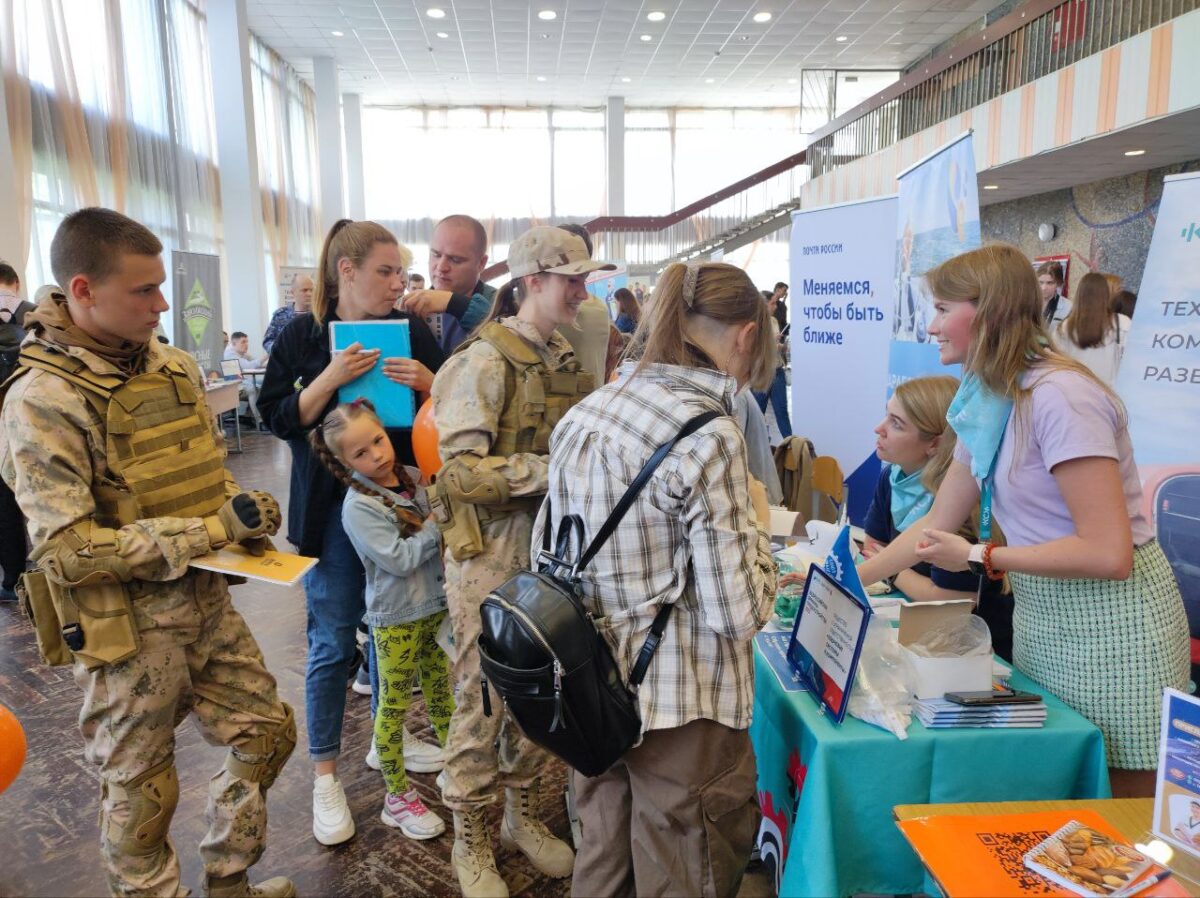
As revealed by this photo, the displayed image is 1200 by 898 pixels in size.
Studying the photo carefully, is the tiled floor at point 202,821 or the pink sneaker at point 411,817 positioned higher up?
the pink sneaker at point 411,817

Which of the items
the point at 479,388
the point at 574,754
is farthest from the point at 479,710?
the point at 479,388

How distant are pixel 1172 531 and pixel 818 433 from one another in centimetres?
207

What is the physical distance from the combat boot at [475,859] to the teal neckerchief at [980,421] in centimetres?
155

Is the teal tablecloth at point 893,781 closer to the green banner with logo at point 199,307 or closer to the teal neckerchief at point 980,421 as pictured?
the teal neckerchief at point 980,421

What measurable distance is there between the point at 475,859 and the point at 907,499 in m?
1.62

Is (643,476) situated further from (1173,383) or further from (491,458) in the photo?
(1173,383)

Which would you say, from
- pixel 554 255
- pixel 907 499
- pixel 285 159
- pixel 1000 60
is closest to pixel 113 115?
pixel 285 159

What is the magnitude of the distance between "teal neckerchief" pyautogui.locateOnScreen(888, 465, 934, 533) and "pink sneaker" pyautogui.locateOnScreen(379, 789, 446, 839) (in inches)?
67.6

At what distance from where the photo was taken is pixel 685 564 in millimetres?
1401

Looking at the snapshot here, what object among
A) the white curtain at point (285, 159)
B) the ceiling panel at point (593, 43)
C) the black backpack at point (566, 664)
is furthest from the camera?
the white curtain at point (285, 159)

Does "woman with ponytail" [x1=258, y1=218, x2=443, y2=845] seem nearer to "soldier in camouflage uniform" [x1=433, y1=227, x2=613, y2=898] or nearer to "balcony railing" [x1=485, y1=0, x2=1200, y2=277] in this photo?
"soldier in camouflage uniform" [x1=433, y1=227, x2=613, y2=898]

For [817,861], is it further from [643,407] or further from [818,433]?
[818,433]

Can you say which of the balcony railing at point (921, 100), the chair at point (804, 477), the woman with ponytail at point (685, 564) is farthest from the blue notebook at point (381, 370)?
the balcony railing at point (921, 100)

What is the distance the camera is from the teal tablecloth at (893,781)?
151 centimetres
